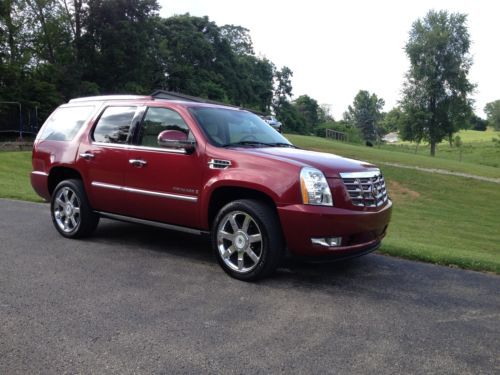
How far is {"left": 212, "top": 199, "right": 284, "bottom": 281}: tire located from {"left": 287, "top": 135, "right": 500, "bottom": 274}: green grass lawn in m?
2.32

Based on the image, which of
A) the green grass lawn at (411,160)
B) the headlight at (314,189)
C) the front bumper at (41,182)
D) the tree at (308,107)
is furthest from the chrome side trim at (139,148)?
the tree at (308,107)

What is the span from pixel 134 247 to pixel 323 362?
3655 mm

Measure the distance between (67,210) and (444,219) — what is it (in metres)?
12.3

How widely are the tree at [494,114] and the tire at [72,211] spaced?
411ft

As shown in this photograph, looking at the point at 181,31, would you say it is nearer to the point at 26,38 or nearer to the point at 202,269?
the point at 26,38

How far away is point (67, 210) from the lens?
662 cm

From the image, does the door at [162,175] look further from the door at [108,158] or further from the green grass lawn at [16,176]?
the green grass lawn at [16,176]

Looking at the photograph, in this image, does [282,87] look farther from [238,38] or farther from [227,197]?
[227,197]

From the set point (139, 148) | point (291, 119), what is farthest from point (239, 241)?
point (291, 119)

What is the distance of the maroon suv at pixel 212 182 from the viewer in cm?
467

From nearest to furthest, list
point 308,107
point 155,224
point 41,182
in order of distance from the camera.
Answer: point 155,224, point 41,182, point 308,107

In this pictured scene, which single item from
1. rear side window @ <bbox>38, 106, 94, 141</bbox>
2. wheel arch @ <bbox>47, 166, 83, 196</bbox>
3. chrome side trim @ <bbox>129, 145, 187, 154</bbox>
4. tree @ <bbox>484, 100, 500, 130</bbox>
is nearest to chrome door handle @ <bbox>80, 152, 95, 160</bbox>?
wheel arch @ <bbox>47, 166, 83, 196</bbox>

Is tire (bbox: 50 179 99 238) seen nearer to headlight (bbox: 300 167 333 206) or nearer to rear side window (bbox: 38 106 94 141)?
rear side window (bbox: 38 106 94 141)

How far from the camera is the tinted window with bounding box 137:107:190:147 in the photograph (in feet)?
18.6
